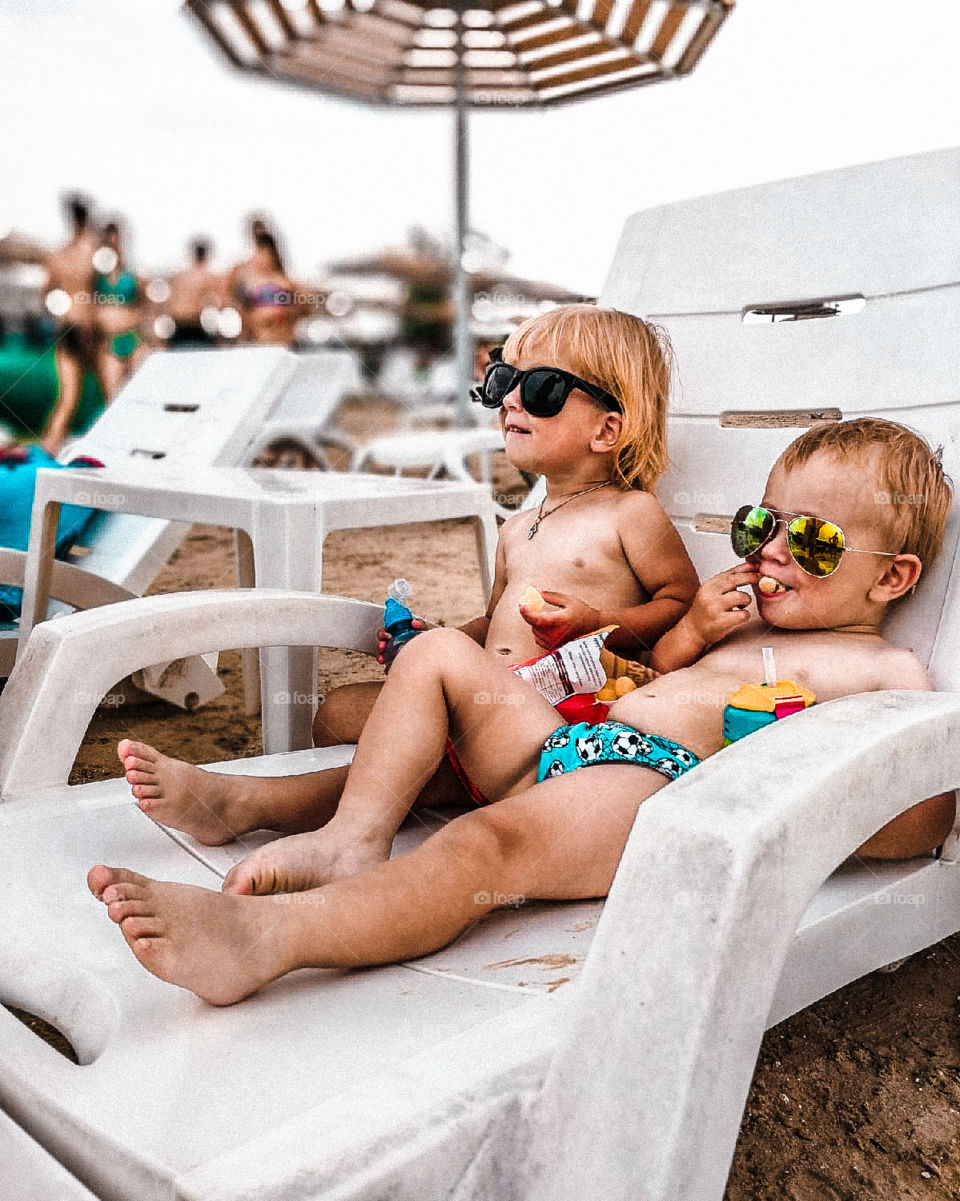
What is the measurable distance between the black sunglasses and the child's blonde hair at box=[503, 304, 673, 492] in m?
0.02

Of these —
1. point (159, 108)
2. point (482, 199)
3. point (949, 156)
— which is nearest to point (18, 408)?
point (159, 108)

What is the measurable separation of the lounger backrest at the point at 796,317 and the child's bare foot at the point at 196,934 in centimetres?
80

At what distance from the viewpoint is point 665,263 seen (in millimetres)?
1673

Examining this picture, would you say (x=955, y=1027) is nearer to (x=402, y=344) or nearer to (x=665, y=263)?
(x=665, y=263)

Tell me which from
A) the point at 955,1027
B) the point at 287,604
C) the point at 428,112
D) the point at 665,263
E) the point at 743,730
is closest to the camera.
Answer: the point at 743,730

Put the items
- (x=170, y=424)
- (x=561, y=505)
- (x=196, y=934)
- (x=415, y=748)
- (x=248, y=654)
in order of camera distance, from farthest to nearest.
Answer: (x=170, y=424) → (x=248, y=654) → (x=561, y=505) → (x=415, y=748) → (x=196, y=934)

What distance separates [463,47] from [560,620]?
6203mm

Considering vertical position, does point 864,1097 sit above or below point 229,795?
below

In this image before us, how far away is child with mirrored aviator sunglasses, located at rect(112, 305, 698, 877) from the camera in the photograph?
1371 mm

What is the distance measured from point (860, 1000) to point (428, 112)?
248 inches

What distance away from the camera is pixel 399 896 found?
837 mm
